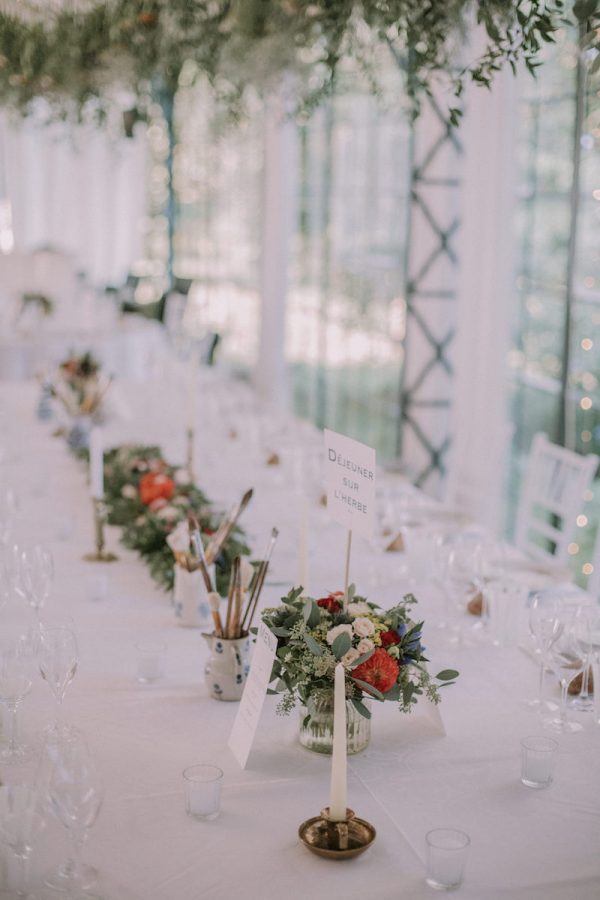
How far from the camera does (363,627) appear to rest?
75.2 inches

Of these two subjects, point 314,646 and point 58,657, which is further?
point 58,657

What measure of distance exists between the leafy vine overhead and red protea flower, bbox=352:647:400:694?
4.16ft

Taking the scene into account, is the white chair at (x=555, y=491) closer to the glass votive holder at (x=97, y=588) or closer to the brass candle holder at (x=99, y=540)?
the brass candle holder at (x=99, y=540)

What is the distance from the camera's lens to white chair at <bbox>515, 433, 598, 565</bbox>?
3.99m

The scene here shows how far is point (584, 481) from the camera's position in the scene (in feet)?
13.1

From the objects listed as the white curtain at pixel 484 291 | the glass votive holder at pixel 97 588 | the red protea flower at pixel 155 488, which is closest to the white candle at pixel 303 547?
the glass votive holder at pixel 97 588

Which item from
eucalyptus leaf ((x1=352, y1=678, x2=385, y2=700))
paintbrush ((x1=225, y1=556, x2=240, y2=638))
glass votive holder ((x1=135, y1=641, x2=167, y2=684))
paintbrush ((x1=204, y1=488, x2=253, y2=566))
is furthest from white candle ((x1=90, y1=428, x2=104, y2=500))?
eucalyptus leaf ((x1=352, y1=678, x2=385, y2=700))

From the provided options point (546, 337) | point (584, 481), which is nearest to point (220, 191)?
point (546, 337)

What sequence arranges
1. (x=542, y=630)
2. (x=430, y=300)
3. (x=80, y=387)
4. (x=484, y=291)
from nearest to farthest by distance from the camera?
1. (x=542, y=630)
2. (x=80, y=387)
3. (x=484, y=291)
4. (x=430, y=300)

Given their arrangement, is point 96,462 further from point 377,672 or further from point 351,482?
point 377,672

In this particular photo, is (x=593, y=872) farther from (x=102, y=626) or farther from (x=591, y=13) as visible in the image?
(x=591, y=13)

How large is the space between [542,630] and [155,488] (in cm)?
164

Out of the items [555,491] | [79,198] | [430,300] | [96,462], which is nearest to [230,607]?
[96,462]

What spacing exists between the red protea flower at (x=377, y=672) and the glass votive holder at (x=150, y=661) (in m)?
0.61
